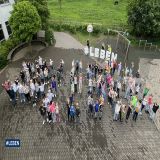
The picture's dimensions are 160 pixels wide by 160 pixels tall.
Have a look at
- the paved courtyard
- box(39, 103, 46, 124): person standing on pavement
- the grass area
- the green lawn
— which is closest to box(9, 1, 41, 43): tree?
the grass area

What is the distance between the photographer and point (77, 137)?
22.1m

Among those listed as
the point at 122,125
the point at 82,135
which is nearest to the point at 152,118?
the point at 122,125

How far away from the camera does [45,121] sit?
76.2 feet

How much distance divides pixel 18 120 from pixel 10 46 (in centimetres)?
A: 1042

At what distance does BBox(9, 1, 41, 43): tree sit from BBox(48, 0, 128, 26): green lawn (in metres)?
9.59

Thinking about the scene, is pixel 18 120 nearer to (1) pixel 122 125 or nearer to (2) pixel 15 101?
(2) pixel 15 101

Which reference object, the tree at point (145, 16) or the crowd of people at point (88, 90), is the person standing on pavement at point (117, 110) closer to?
the crowd of people at point (88, 90)

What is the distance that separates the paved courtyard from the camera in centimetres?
2086

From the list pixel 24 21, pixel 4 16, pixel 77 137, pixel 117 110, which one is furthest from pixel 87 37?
pixel 77 137

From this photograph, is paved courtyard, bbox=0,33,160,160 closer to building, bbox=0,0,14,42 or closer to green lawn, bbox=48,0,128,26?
building, bbox=0,0,14,42

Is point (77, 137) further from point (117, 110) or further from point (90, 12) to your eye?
point (90, 12)

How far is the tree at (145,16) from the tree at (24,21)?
10607 millimetres

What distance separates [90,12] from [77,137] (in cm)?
2340

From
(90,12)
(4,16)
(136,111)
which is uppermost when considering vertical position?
(4,16)
